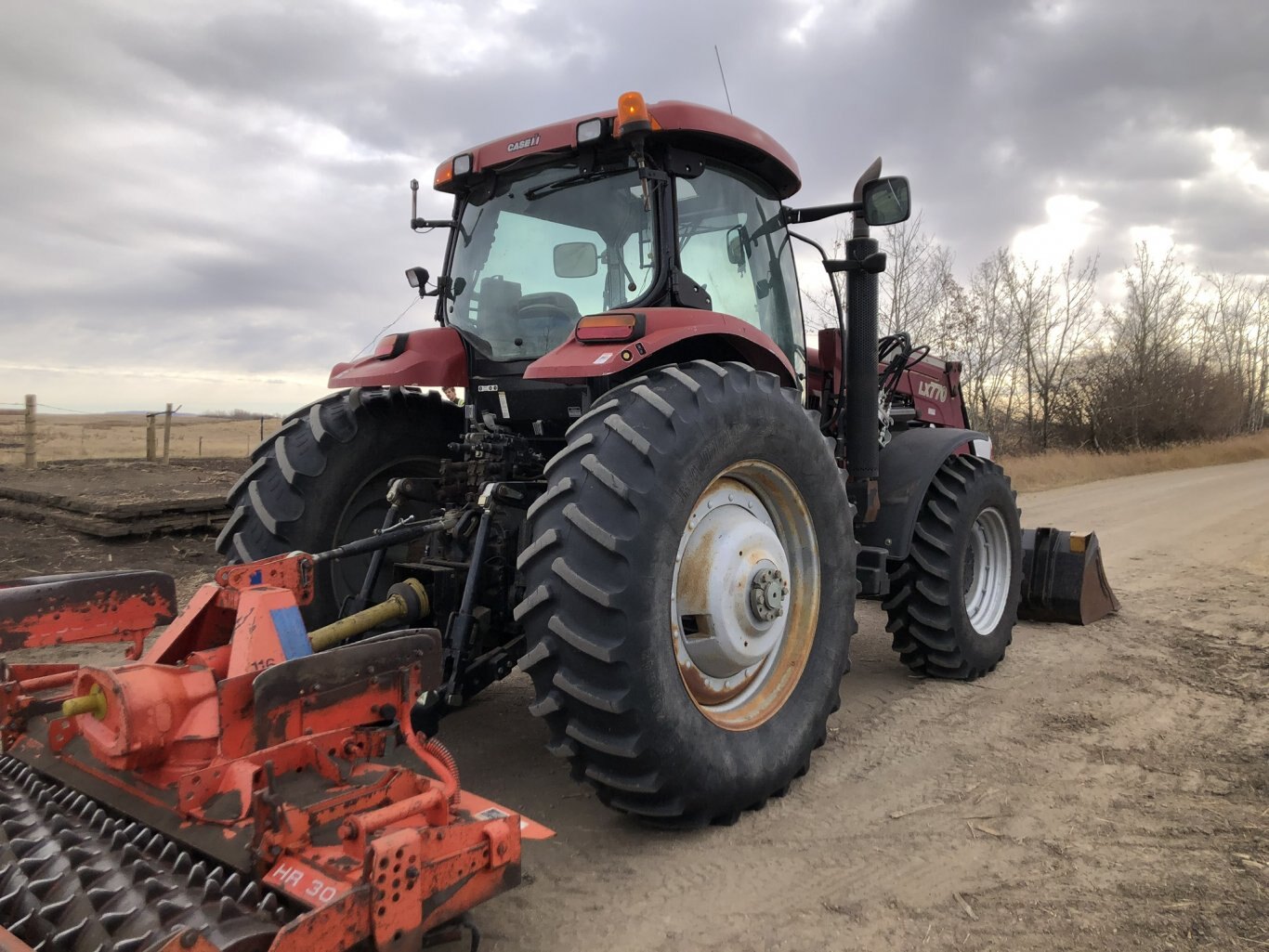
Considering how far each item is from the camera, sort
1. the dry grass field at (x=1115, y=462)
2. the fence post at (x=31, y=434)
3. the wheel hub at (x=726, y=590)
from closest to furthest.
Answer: the wheel hub at (x=726, y=590)
the fence post at (x=31, y=434)
the dry grass field at (x=1115, y=462)

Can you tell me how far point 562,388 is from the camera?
339cm

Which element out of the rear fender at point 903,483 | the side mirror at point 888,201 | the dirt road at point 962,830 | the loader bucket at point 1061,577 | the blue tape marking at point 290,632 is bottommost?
the dirt road at point 962,830

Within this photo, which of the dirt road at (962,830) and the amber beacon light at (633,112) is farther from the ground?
the amber beacon light at (633,112)

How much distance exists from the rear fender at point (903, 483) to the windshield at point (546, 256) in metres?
1.82

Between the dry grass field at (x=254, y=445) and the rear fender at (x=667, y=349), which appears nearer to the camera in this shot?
the rear fender at (x=667, y=349)

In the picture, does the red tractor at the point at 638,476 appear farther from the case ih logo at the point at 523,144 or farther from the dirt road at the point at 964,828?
the dirt road at the point at 964,828

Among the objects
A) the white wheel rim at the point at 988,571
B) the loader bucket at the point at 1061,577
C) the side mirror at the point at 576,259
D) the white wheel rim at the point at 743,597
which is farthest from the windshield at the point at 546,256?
the loader bucket at the point at 1061,577

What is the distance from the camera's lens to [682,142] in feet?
11.1

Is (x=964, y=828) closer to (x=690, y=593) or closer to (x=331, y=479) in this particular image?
(x=690, y=593)

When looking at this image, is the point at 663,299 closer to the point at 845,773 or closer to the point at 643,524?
the point at 643,524

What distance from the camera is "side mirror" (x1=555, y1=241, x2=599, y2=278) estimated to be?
3.49 meters

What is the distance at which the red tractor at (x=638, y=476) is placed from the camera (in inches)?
98.5

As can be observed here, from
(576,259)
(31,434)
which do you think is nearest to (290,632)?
(576,259)

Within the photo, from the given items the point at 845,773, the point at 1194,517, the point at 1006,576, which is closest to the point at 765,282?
the point at 845,773
